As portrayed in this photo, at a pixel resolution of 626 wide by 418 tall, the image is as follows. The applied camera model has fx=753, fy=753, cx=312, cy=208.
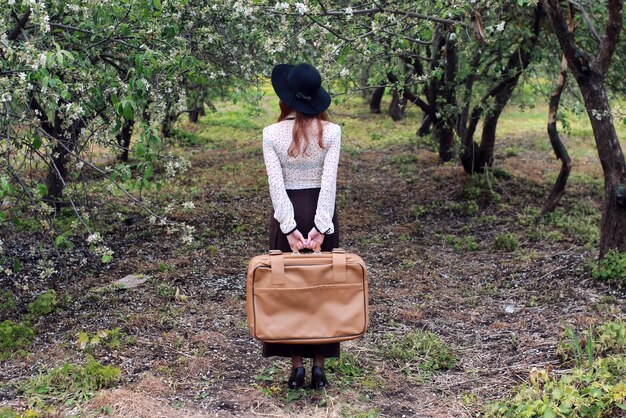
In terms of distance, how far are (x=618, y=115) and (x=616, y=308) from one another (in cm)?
152

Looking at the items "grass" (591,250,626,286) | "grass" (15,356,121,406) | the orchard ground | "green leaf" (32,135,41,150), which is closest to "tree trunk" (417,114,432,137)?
the orchard ground

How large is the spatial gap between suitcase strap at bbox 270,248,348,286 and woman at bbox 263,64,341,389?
0.22 meters

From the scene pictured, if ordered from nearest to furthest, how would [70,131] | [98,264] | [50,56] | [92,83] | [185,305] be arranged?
[50,56], [92,83], [70,131], [185,305], [98,264]

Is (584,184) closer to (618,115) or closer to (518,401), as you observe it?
(618,115)

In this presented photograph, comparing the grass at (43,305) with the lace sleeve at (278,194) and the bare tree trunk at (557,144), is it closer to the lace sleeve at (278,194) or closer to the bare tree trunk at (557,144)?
the lace sleeve at (278,194)

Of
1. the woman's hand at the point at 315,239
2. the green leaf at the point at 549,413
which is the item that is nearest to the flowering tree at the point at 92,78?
the woman's hand at the point at 315,239

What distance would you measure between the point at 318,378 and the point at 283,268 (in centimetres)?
82

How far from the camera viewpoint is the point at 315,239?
4262 mm

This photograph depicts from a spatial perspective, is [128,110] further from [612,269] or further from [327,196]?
[612,269]

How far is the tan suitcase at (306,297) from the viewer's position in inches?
159

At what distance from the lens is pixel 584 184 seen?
12.2 m

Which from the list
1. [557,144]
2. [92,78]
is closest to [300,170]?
[92,78]

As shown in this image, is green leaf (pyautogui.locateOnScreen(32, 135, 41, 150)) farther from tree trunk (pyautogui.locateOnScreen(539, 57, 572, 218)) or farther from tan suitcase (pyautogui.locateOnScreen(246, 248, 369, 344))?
tree trunk (pyautogui.locateOnScreen(539, 57, 572, 218))

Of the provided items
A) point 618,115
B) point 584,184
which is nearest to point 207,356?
point 618,115
